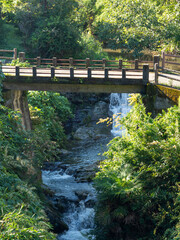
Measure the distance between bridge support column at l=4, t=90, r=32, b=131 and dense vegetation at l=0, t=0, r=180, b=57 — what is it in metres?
10.4

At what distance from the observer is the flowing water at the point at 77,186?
15.3 meters

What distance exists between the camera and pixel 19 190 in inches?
401

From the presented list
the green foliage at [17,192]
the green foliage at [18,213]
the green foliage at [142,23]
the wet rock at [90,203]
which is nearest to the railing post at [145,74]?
the wet rock at [90,203]

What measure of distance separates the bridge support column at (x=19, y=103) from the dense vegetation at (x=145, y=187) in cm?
723

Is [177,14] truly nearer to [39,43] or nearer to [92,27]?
[39,43]

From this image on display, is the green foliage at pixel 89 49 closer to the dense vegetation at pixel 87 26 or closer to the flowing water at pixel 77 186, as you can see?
the dense vegetation at pixel 87 26

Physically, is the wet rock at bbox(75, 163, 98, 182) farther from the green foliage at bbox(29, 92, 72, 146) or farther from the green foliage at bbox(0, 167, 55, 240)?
the green foliage at bbox(0, 167, 55, 240)

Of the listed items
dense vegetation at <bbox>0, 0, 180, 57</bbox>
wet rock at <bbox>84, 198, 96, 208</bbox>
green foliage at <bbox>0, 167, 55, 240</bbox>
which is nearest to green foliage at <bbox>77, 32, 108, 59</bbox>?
dense vegetation at <bbox>0, 0, 180, 57</bbox>

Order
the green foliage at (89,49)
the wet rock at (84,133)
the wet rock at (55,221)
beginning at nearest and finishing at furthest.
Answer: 1. the wet rock at (55,221)
2. the wet rock at (84,133)
3. the green foliage at (89,49)

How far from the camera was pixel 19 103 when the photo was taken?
19812 mm

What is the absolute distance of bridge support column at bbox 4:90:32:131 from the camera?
61.4ft

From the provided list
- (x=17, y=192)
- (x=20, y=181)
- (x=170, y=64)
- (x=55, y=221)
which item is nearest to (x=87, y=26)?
(x=170, y=64)

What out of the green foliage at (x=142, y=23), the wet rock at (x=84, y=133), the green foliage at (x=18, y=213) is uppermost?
the green foliage at (x=142, y=23)

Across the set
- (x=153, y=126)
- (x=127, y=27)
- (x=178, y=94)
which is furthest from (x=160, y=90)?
(x=127, y=27)
